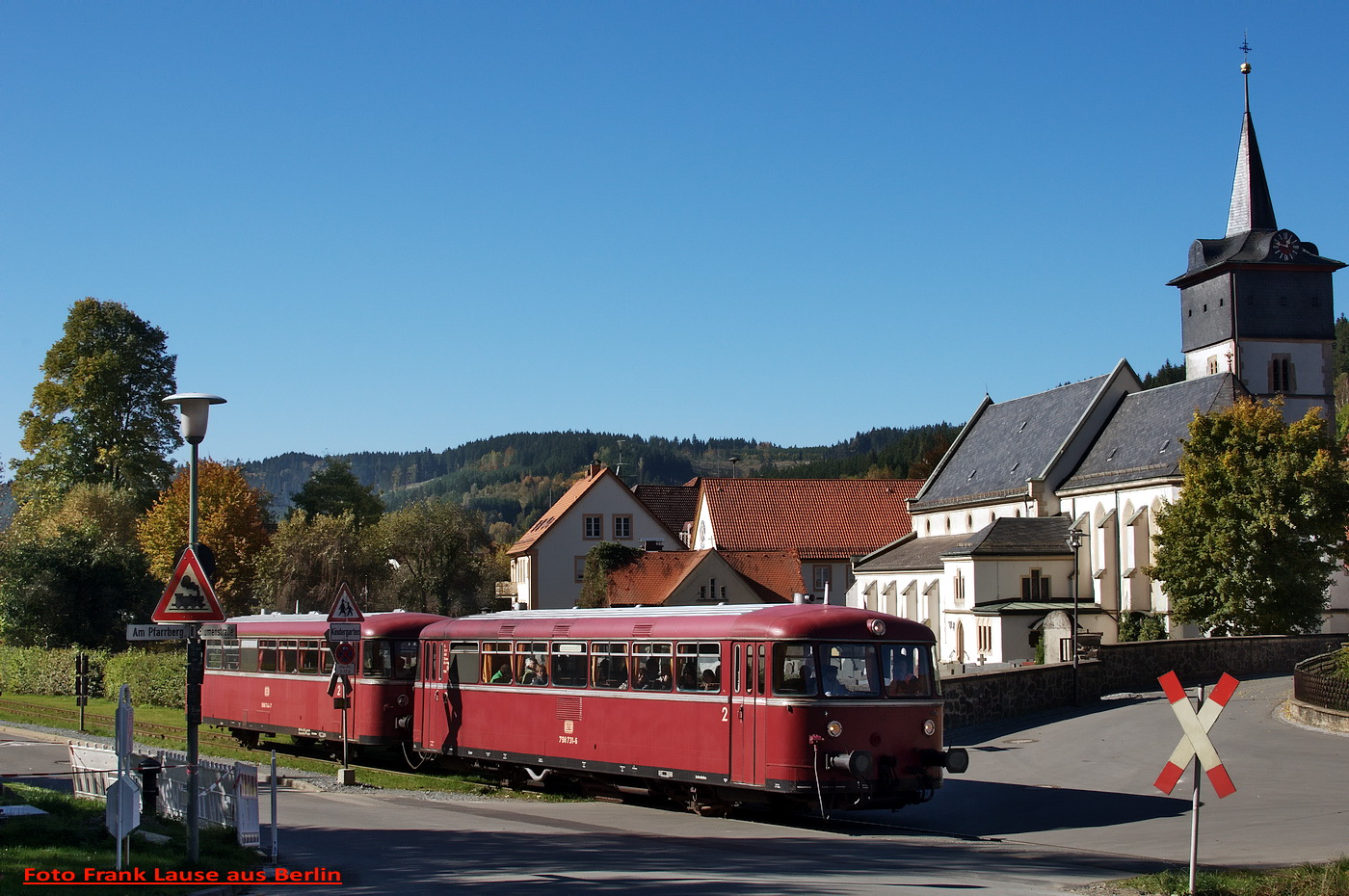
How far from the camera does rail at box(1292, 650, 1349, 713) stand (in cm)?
2506

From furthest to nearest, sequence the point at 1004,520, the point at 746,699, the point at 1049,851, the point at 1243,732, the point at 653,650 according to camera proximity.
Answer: the point at 1004,520
the point at 1243,732
the point at 653,650
the point at 746,699
the point at 1049,851

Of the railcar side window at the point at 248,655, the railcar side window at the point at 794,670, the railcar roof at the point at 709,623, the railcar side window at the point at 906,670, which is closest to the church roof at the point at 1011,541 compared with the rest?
the railcar side window at the point at 248,655

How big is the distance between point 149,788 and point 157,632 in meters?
4.91

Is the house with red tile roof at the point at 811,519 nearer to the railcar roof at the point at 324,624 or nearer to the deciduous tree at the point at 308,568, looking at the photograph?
the deciduous tree at the point at 308,568

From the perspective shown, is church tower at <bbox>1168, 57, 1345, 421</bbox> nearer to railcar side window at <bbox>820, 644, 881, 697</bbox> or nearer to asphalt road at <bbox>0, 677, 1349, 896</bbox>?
asphalt road at <bbox>0, 677, 1349, 896</bbox>

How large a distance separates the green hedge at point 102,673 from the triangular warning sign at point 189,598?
2498 centimetres

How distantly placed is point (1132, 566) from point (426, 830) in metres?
46.4

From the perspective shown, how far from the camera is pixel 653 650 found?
1842 centimetres

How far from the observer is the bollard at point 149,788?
16297mm

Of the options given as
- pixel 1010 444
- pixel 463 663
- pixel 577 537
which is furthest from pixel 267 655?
pixel 1010 444

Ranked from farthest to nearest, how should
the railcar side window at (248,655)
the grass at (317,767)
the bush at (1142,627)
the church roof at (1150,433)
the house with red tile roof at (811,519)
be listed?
the house with red tile roof at (811,519), the church roof at (1150,433), the bush at (1142,627), the railcar side window at (248,655), the grass at (317,767)

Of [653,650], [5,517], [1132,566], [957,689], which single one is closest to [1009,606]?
[1132,566]

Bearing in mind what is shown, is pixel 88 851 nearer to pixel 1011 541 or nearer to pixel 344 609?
pixel 344 609

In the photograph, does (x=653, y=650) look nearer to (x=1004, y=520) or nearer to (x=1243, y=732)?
(x=1243, y=732)
